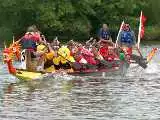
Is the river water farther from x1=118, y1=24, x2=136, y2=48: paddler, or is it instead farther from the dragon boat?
x1=118, y1=24, x2=136, y2=48: paddler

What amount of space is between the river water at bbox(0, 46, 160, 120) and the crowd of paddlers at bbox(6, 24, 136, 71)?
0.78 meters

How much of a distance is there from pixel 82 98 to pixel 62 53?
21.0ft

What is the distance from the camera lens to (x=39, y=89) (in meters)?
21.4

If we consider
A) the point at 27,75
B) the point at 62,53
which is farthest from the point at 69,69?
the point at 27,75

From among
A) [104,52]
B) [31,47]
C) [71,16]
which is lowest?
[104,52]

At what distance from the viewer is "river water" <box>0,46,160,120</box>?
641 inches

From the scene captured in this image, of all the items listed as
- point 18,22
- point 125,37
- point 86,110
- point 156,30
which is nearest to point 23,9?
point 18,22

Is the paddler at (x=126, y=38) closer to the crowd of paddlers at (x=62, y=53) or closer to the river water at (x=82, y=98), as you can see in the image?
the crowd of paddlers at (x=62, y=53)

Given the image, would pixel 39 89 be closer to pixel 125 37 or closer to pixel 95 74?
pixel 95 74

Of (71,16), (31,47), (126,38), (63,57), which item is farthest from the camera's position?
(71,16)

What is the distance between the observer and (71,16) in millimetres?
58688

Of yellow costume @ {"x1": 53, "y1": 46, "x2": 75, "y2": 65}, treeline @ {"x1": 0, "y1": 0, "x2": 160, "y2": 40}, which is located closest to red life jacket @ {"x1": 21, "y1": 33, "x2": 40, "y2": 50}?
yellow costume @ {"x1": 53, "y1": 46, "x2": 75, "y2": 65}

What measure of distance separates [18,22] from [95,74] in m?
34.3

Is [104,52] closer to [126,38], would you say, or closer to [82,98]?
[126,38]
